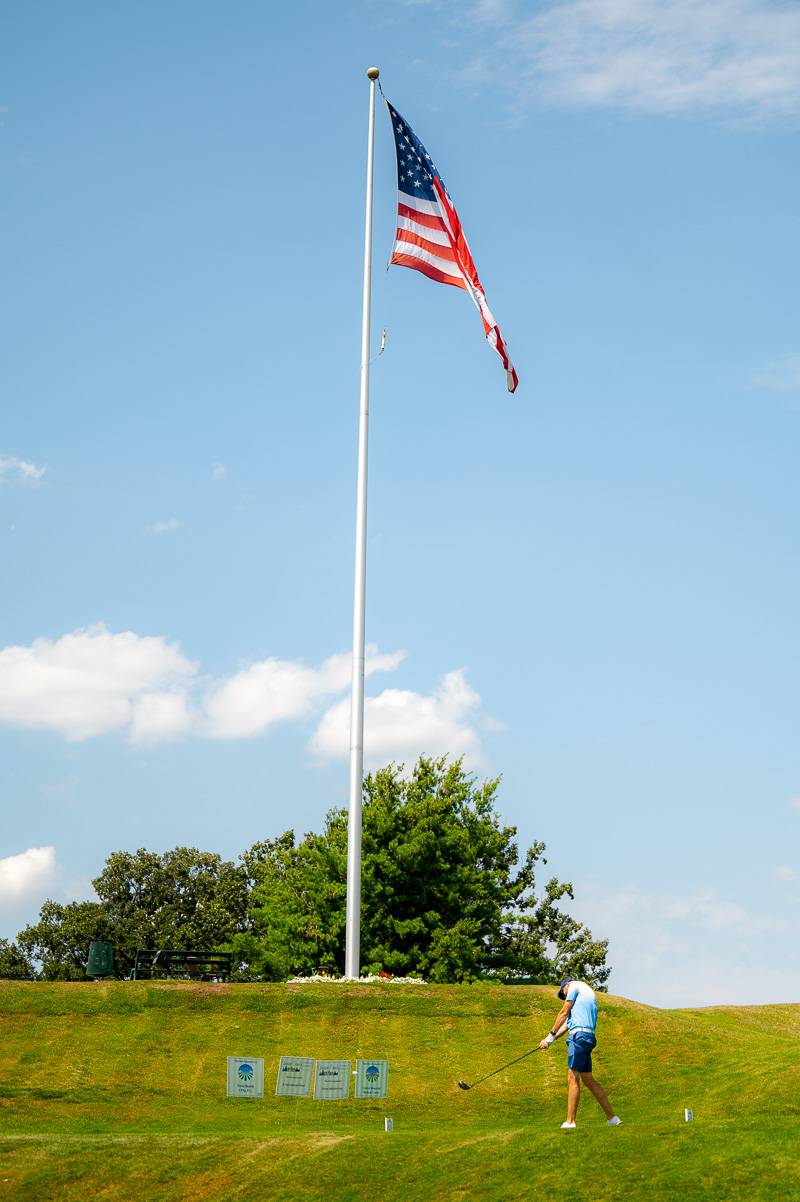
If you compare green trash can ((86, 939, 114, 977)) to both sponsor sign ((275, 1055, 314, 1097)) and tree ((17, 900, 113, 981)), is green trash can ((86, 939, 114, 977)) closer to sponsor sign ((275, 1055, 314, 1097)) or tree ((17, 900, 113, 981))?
sponsor sign ((275, 1055, 314, 1097))

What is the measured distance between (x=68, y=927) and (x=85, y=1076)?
56134mm

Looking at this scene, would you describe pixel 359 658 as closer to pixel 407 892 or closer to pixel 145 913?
pixel 407 892

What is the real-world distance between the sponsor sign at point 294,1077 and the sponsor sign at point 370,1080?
37.8 inches

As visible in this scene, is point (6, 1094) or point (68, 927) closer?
point (6, 1094)

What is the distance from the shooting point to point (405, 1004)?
1200 inches

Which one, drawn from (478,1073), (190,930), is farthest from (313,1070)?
(190,930)

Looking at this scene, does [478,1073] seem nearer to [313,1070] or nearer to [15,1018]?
[313,1070]

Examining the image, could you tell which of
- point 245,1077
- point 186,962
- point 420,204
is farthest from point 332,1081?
point 420,204

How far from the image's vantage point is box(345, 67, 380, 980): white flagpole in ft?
107

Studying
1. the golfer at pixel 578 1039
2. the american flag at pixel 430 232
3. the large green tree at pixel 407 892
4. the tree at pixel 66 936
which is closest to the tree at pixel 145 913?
the tree at pixel 66 936

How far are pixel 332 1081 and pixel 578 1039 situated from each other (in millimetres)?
7879

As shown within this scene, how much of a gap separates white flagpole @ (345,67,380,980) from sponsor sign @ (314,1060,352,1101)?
26.1ft

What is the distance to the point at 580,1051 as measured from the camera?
17641mm

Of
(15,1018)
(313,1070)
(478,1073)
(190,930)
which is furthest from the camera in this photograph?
(190,930)
